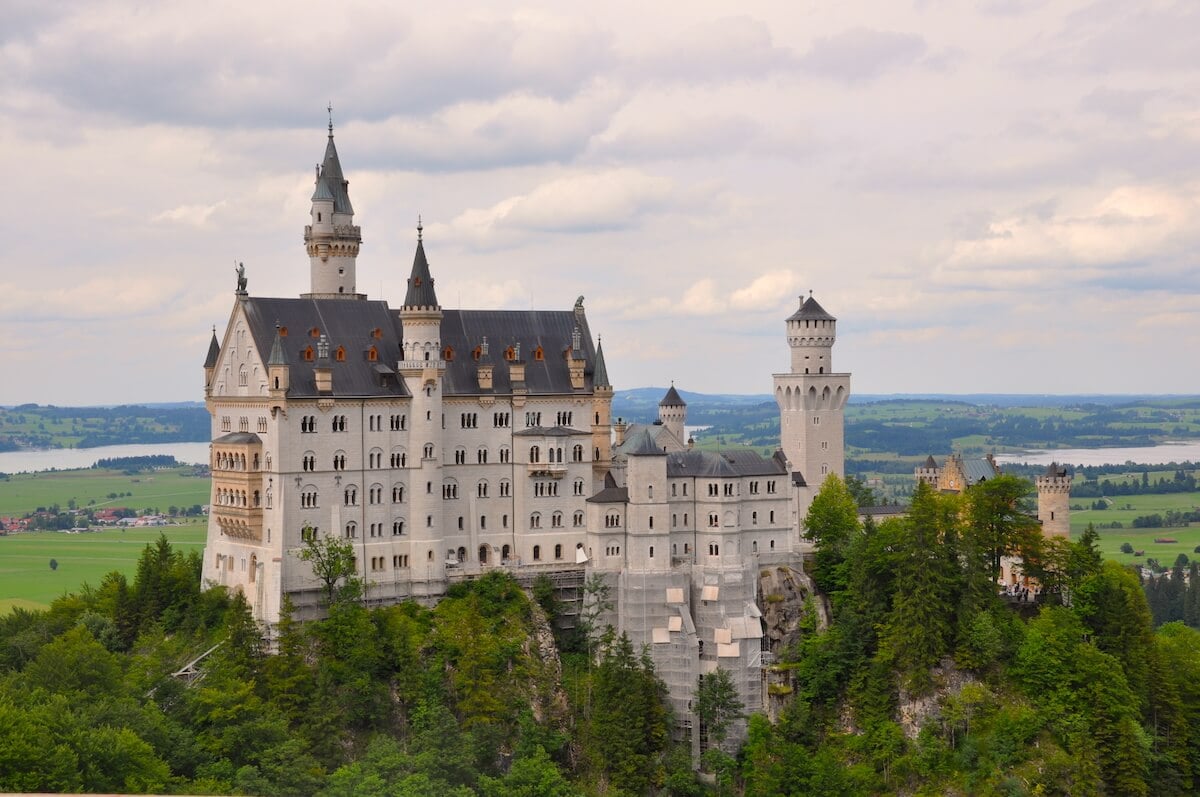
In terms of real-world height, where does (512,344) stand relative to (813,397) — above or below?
above

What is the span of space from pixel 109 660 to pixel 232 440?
50.1 ft

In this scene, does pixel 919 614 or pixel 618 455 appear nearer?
pixel 919 614

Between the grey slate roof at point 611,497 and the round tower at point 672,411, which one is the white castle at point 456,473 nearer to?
the grey slate roof at point 611,497

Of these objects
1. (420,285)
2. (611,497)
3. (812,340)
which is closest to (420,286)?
(420,285)

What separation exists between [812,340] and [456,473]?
3248 centimetres

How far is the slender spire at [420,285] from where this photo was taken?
10275 centimetres

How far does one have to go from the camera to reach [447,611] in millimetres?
100250

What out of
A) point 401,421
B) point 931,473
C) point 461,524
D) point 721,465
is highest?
point 401,421

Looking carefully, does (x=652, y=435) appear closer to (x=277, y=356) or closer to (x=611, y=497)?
(x=611, y=497)

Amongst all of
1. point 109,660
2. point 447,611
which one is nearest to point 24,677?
point 109,660

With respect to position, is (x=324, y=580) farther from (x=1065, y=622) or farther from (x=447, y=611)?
(x=1065, y=622)

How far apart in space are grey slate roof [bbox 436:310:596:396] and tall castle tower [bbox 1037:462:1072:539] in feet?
110

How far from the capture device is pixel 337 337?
102m

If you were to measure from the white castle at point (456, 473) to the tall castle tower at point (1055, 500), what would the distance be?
59.7ft
